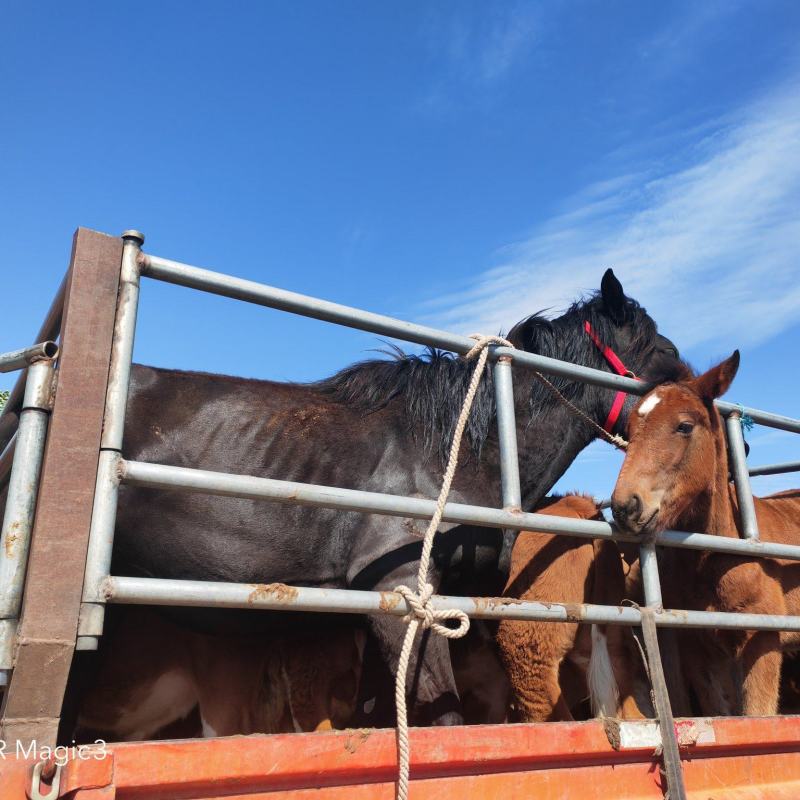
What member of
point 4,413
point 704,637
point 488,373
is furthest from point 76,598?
point 704,637

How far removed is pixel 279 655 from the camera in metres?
3.35

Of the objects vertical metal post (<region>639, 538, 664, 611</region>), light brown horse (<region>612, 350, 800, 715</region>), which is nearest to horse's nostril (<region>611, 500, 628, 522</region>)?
light brown horse (<region>612, 350, 800, 715</region>)

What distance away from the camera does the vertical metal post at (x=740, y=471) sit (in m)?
3.05

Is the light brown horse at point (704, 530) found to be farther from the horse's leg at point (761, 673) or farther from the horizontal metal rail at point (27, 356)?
the horizontal metal rail at point (27, 356)

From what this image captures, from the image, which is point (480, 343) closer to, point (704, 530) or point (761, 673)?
point (704, 530)

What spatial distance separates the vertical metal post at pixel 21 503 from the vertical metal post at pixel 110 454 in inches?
5.0

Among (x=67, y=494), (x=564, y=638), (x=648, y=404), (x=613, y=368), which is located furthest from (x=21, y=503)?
(x=564, y=638)

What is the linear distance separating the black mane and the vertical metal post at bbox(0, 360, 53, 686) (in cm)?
163

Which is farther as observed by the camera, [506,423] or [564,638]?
[564,638]

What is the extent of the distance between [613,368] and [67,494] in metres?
2.70

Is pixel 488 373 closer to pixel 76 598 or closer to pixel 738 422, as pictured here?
pixel 738 422

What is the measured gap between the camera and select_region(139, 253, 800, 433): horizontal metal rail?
6.17 ft

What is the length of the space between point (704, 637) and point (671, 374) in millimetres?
1327

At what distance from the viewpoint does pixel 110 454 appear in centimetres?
161
